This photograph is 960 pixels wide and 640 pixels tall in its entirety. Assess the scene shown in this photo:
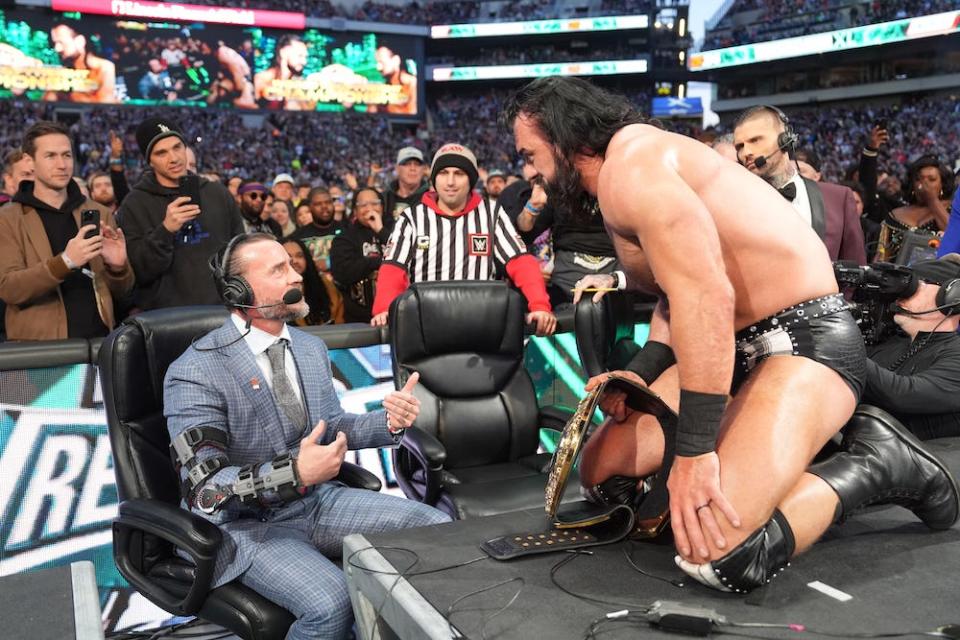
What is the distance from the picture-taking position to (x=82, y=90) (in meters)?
22.7

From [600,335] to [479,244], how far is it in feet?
2.41

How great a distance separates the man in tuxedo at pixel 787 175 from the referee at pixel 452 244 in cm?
112

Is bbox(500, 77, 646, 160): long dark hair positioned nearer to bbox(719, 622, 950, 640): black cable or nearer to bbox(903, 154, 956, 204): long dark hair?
bbox(719, 622, 950, 640): black cable

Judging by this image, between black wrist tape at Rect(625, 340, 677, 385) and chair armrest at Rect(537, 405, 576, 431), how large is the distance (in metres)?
1.12

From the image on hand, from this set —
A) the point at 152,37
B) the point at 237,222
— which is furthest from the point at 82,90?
the point at 237,222

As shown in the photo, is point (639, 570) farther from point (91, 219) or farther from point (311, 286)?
point (311, 286)

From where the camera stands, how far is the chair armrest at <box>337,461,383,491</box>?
2.49 meters

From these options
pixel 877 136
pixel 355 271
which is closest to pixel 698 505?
pixel 355 271

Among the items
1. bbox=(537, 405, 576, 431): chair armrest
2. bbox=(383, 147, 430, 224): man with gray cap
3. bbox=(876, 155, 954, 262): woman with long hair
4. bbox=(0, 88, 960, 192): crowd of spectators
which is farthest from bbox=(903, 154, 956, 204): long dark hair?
bbox=(0, 88, 960, 192): crowd of spectators

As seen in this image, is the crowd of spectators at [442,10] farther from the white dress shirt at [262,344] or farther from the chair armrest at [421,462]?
the white dress shirt at [262,344]

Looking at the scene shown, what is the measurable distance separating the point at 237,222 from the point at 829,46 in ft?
90.4

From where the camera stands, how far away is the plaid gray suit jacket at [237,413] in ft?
6.86

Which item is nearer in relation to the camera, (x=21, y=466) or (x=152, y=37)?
(x=21, y=466)

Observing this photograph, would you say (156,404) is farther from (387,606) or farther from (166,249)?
(166,249)
